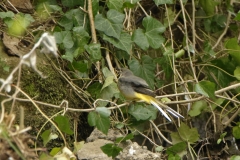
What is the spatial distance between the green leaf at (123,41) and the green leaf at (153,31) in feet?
0.57

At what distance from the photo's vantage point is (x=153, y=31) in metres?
4.30

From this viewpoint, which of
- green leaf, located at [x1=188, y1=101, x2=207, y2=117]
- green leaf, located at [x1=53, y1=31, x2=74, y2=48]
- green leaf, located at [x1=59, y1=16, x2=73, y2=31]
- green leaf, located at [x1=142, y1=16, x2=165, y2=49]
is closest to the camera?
green leaf, located at [x1=53, y1=31, x2=74, y2=48]

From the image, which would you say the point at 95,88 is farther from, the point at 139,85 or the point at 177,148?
the point at 177,148

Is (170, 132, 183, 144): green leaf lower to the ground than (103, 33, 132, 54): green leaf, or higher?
lower

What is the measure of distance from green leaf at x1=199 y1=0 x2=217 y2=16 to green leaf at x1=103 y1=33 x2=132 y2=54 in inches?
40.0

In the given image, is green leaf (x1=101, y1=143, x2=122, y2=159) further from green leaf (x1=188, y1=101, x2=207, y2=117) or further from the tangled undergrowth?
green leaf (x1=188, y1=101, x2=207, y2=117)

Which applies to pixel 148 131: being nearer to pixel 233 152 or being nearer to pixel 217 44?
pixel 233 152

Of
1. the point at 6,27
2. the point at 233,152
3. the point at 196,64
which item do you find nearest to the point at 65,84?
the point at 6,27

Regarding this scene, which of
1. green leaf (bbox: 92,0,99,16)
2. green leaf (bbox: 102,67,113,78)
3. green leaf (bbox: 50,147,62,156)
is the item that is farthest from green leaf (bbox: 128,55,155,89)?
green leaf (bbox: 50,147,62,156)

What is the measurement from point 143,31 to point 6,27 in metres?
1.06

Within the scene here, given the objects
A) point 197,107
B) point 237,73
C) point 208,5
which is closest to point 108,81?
point 197,107

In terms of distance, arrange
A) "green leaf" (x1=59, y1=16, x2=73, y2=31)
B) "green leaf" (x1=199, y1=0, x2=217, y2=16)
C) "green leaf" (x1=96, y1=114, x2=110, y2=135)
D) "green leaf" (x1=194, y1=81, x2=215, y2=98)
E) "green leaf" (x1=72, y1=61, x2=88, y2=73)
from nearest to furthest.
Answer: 1. "green leaf" (x1=96, y1=114, x2=110, y2=135)
2. "green leaf" (x1=194, y1=81, x2=215, y2=98)
3. "green leaf" (x1=72, y1=61, x2=88, y2=73)
4. "green leaf" (x1=59, y1=16, x2=73, y2=31)
5. "green leaf" (x1=199, y1=0, x2=217, y2=16)

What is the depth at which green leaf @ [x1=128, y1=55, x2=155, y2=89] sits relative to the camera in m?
4.31

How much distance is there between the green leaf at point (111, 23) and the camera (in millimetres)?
4141
